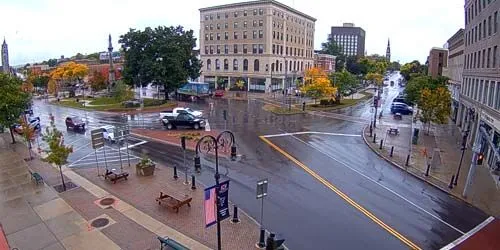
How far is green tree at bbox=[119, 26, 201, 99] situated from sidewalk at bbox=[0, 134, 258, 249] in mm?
35530

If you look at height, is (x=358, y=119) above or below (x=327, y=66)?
below

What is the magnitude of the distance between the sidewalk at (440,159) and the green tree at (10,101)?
30.5 meters

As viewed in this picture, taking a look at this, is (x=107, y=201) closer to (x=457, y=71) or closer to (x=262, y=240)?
(x=262, y=240)

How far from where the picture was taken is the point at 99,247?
44.3ft

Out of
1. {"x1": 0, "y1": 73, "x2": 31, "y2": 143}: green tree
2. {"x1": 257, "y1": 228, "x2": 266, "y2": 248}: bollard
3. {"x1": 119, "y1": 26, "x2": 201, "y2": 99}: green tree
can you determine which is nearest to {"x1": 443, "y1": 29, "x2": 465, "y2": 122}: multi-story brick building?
{"x1": 119, "y1": 26, "x2": 201, "y2": 99}: green tree

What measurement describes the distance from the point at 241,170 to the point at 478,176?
15729mm

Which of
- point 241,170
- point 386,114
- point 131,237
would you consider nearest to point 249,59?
point 386,114

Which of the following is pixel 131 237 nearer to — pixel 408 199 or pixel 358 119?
pixel 408 199

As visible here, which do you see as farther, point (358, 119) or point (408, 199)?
point (358, 119)

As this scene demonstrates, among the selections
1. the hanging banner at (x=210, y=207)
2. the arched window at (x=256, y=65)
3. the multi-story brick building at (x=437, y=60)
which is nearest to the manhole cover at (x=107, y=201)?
the hanging banner at (x=210, y=207)

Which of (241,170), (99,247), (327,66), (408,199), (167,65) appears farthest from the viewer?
(327,66)

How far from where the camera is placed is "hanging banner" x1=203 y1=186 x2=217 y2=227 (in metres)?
12.3

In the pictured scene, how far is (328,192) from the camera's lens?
19.8 meters

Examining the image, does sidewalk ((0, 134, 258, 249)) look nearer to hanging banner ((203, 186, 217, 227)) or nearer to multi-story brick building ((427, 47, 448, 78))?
hanging banner ((203, 186, 217, 227))
